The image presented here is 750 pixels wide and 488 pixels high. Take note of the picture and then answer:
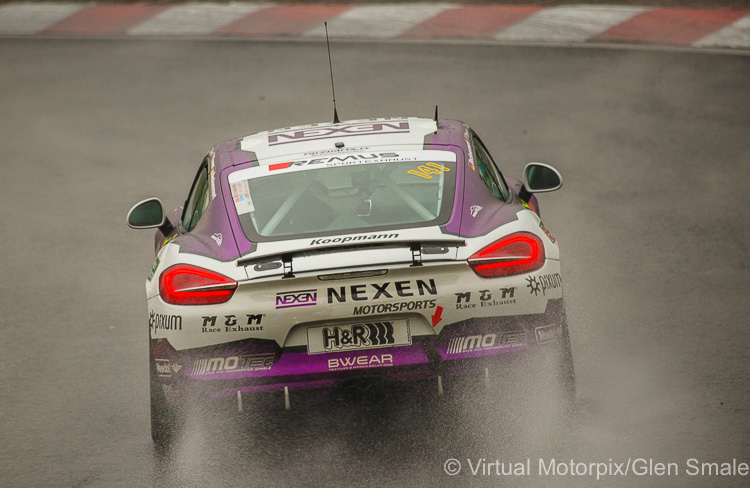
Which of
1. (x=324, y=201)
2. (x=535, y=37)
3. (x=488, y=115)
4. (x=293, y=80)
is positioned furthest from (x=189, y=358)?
(x=535, y=37)

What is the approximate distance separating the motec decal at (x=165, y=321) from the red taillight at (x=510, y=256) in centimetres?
135

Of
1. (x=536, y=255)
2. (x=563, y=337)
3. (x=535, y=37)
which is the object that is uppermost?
(x=536, y=255)

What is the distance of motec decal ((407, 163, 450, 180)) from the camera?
5805 mm

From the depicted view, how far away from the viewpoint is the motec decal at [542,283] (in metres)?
5.13

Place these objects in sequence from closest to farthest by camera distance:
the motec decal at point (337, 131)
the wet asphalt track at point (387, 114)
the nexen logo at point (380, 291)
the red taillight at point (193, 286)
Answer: the nexen logo at point (380, 291)
the red taillight at point (193, 286)
the wet asphalt track at point (387, 114)
the motec decal at point (337, 131)

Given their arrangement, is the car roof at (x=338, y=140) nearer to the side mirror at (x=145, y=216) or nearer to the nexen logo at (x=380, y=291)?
the side mirror at (x=145, y=216)

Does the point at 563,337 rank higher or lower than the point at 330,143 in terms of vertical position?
lower

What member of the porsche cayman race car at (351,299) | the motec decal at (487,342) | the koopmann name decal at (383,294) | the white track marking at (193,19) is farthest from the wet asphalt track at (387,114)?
the koopmann name decal at (383,294)

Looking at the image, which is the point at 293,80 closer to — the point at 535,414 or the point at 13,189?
the point at 13,189

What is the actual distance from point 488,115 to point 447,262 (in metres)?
7.55

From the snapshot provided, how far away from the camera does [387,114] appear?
40.5 feet

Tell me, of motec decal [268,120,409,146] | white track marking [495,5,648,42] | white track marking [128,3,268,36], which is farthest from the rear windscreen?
white track marking [128,3,268,36]

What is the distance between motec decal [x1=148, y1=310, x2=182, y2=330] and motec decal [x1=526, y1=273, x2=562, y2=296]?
1592mm

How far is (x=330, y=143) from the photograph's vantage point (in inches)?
246
